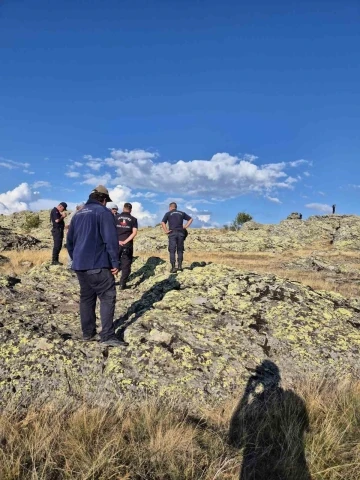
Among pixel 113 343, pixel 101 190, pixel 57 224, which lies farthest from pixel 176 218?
pixel 113 343

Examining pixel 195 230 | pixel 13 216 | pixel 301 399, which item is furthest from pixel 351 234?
pixel 13 216

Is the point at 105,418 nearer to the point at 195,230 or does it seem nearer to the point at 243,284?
the point at 243,284

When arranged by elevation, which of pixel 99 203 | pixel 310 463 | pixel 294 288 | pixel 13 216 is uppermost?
pixel 13 216

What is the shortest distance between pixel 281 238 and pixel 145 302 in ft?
118

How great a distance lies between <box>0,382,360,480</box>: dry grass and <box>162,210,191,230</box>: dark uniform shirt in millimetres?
9588

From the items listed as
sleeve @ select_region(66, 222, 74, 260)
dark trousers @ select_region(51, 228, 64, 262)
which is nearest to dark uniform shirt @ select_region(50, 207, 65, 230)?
dark trousers @ select_region(51, 228, 64, 262)

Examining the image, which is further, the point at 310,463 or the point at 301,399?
the point at 301,399

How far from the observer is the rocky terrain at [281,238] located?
37594 mm

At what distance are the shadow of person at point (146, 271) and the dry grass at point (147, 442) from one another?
21.4 ft

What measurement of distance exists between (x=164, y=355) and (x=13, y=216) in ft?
264

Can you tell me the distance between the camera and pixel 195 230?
48.7 metres

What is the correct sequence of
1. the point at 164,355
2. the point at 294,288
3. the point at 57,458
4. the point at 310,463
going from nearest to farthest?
1. the point at 57,458
2. the point at 310,463
3. the point at 164,355
4. the point at 294,288

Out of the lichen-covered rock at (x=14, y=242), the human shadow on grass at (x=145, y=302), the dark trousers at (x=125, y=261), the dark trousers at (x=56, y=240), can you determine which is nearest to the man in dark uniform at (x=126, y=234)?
the dark trousers at (x=125, y=261)

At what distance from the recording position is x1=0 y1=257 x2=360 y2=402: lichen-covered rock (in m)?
4.59
